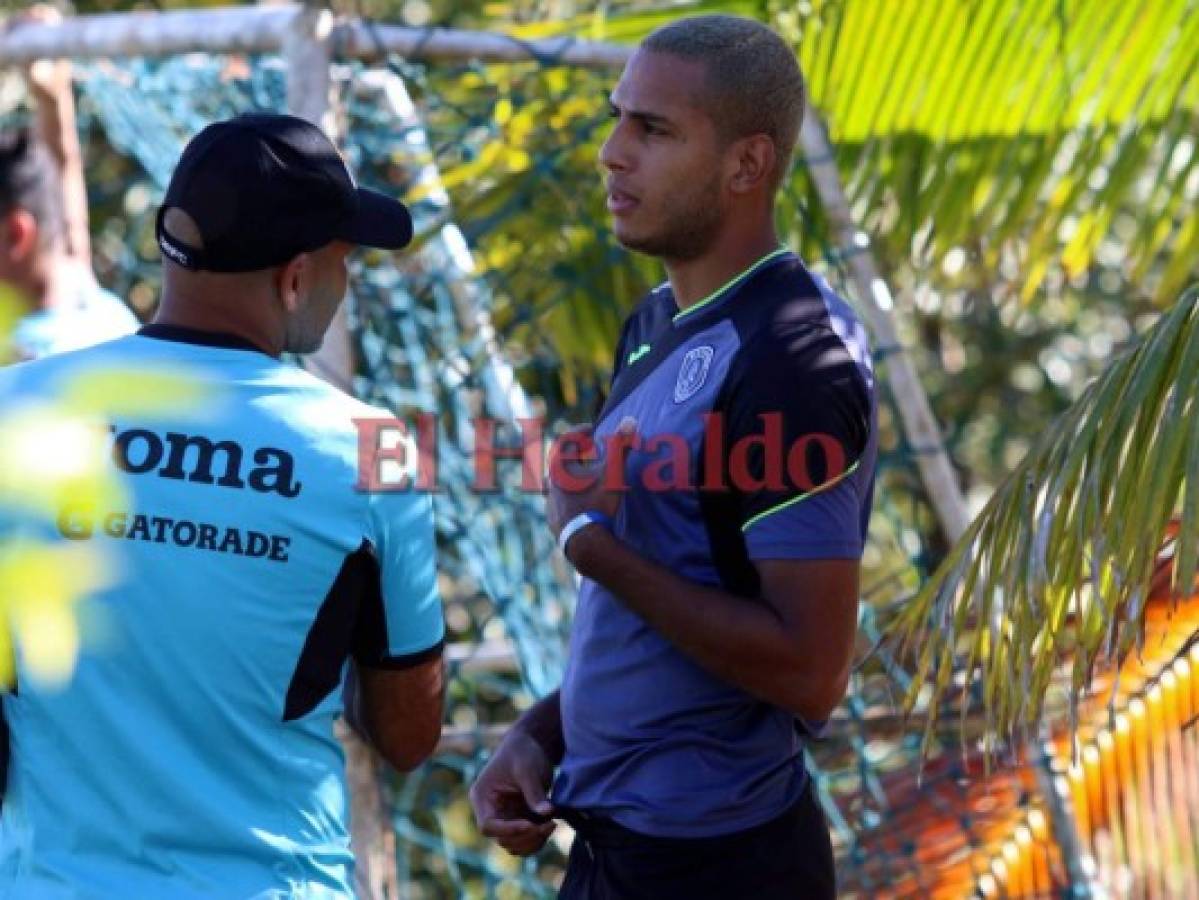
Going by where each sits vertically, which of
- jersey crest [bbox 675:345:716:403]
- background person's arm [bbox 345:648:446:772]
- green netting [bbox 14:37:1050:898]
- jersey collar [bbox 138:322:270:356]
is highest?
jersey crest [bbox 675:345:716:403]

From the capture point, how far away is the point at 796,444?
7.95 feet

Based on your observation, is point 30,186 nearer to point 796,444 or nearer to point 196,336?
point 196,336

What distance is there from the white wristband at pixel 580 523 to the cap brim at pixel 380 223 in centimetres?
44

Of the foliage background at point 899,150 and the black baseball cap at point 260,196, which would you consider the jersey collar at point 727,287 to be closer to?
the black baseball cap at point 260,196

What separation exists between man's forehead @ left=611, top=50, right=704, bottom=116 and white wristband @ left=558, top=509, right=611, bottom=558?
0.55 metres

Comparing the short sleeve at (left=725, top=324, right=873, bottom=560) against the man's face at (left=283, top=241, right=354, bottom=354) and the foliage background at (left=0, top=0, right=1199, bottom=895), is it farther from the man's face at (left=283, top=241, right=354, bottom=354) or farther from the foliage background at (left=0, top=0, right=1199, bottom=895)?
the foliage background at (left=0, top=0, right=1199, bottom=895)

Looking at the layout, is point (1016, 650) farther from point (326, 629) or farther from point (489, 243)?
point (489, 243)

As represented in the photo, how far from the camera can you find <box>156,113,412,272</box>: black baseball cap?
244 centimetres

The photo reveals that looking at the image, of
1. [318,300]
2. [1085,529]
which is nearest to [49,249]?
[318,300]

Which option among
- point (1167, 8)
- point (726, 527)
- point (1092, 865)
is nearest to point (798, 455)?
point (726, 527)

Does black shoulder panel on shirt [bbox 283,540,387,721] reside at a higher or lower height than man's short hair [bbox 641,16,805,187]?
lower

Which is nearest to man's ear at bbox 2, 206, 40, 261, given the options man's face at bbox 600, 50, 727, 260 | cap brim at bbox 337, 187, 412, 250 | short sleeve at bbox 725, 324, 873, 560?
cap brim at bbox 337, 187, 412, 250

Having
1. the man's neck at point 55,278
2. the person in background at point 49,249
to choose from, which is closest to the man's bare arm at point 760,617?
the person in background at point 49,249

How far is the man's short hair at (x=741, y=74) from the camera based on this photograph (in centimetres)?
268
